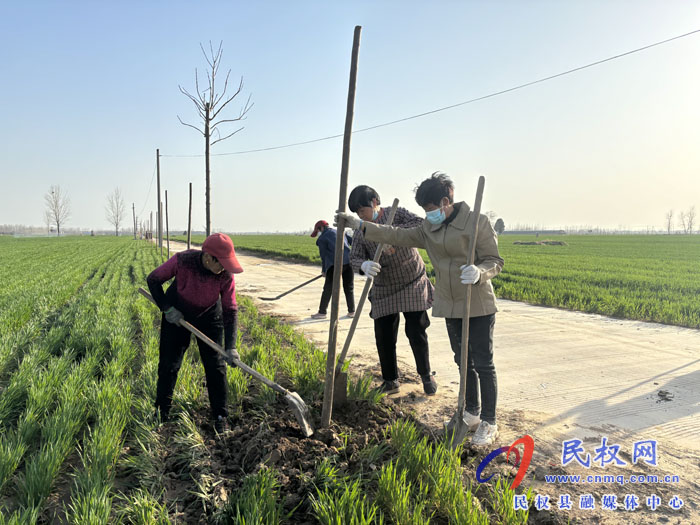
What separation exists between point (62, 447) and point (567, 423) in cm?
348

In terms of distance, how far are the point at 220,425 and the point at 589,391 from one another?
325 cm

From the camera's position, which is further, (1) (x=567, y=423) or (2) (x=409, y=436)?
(1) (x=567, y=423)

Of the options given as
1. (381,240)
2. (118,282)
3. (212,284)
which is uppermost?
(381,240)

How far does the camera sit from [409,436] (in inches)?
106

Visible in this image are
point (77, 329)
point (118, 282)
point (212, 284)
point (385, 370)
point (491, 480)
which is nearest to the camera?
point (491, 480)

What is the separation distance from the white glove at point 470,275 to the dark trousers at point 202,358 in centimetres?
177

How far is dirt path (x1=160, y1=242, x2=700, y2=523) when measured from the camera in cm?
260

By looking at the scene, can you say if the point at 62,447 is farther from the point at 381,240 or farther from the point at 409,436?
A: the point at 381,240

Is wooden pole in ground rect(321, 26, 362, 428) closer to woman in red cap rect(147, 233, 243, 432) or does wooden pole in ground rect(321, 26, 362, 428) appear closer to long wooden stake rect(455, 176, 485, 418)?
woman in red cap rect(147, 233, 243, 432)

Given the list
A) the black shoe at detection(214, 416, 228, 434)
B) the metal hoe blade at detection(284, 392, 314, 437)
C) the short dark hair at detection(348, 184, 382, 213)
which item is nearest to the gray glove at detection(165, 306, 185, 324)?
the black shoe at detection(214, 416, 228, 434)

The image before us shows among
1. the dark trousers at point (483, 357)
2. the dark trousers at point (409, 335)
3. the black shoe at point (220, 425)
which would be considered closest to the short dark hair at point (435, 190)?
the dark trousers at point (483, 357)

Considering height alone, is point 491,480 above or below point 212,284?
below

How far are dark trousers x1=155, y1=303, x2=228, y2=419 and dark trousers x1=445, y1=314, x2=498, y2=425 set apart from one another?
66.8 inches

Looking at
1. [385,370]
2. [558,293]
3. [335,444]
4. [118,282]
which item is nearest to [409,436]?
[335,444]
